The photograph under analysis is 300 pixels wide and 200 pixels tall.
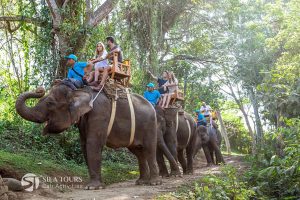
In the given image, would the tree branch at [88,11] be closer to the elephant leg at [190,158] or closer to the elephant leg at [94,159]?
the elephant leg at [190,158]

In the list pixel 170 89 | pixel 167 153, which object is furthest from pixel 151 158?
pixel 170 89

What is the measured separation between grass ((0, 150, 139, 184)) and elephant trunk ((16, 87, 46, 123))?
3.97 ft

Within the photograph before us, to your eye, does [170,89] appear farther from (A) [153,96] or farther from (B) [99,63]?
(B) [99,63]

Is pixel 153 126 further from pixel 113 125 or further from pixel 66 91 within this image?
pixel 66 91

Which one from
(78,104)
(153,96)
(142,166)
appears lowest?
(142,166)

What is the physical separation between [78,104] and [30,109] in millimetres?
825

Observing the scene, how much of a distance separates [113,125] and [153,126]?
3.40 ft

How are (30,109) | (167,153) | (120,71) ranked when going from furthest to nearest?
(167,153), (120,71), (30,109)

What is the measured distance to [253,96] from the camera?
25031 mm

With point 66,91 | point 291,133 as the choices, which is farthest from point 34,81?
point 291,133

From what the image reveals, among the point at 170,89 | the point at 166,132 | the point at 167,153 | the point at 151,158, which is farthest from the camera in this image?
the point at 170,89

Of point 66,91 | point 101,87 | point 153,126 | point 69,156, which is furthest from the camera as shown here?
point 69,156

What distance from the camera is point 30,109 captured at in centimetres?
669
